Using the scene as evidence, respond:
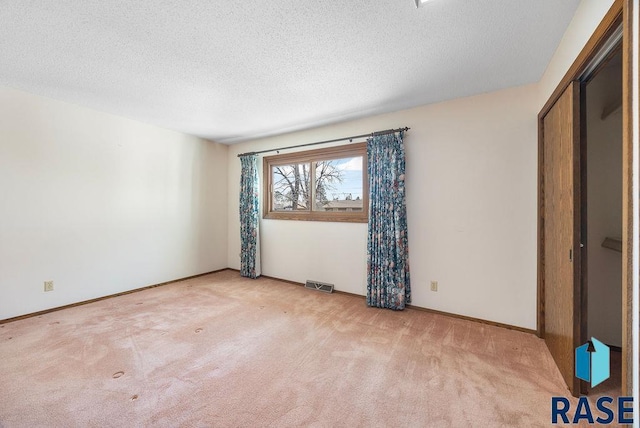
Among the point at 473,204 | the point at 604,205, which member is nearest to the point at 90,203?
the point at 473,204

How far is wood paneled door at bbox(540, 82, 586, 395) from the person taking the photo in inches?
63.5

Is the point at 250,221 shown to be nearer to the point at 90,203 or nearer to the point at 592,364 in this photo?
the point at 90,203

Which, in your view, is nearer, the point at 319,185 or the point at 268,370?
the point at 268,370

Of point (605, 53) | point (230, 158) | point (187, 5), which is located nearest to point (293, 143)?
point (230, 158)

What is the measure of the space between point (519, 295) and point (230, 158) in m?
4.65

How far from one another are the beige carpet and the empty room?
2 centimetres

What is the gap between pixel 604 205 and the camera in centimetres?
215

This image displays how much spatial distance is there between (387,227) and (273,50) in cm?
211

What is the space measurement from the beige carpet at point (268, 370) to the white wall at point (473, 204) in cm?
32

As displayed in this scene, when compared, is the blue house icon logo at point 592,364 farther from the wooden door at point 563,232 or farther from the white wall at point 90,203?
the white wall at point 90,203

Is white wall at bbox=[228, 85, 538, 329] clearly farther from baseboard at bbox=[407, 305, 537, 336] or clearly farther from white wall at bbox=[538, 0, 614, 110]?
white wall at bbox=[538, 0, 614, 110]

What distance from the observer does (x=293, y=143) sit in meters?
4.00

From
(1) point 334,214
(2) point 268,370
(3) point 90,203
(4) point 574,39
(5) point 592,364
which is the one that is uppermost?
(4) point 574,39

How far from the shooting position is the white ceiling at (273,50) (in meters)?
1.57
